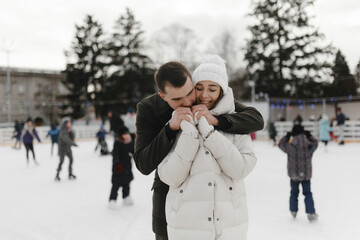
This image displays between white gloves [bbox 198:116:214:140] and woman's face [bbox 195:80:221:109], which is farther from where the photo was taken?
woman's face [bbox 195:80:221:109]

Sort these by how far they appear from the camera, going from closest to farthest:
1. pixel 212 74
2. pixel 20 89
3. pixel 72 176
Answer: pixel 212 74 → pixel 72 176 → pixel 20 89

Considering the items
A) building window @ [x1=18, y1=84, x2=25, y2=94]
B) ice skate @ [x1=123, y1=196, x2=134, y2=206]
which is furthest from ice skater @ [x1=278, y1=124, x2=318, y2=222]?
building window @ [x1=18, y1=84, x2=25, y2=94]

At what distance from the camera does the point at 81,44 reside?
41.4 metres

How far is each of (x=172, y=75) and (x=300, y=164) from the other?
388cm

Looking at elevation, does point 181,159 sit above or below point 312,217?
above

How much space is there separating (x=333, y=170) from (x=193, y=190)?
8.94 m

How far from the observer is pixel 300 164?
5043 millimetres

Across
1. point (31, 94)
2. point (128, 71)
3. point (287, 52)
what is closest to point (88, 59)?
point (128, 71)

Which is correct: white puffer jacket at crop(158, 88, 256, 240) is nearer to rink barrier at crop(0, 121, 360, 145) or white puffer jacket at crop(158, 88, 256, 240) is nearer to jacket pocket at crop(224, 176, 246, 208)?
jacket pocket at crop(224, 176, 246, 208)

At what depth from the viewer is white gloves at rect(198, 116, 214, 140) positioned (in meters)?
1.62

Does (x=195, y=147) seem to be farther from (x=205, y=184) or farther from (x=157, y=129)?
(x=157, y=129)

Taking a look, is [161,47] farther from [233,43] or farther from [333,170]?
[333,170]

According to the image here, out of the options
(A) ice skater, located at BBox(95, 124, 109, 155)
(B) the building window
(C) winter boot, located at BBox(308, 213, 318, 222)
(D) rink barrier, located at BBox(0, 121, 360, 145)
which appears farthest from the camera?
(B) the building window

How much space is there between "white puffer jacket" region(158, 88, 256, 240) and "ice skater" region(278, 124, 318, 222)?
358cm
